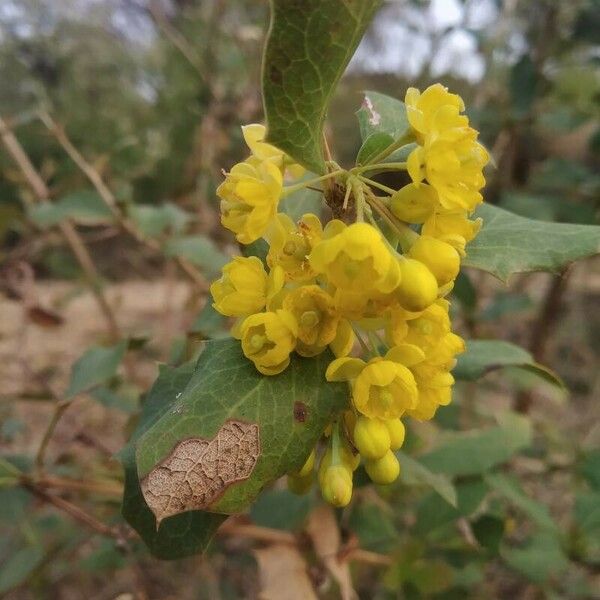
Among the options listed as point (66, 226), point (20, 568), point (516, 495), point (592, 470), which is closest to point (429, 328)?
point (516, 495)

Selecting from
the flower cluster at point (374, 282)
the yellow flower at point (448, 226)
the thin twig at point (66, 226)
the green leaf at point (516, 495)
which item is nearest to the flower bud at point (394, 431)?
the flower cluster at point (374, 282)

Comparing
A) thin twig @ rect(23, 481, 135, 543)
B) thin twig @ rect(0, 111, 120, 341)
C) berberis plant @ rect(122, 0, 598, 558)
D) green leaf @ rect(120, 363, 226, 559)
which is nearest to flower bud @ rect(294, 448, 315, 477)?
berberis plant @ rect(122, 0, 598, 558)

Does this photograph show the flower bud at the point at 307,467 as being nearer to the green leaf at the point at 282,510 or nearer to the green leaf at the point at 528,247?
the green leaf at the point at 528,247

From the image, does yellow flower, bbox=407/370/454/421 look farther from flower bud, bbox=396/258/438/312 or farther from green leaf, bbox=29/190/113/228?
green leaf, bbox=29/190/113/228

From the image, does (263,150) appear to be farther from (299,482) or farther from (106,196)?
(106,196)

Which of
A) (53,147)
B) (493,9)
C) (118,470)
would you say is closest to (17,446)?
(118,470)

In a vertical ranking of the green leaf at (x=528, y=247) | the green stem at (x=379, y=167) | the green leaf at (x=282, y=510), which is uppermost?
the green stem at (x=379, y=167)

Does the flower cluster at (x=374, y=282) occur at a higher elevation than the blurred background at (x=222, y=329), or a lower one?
higher
